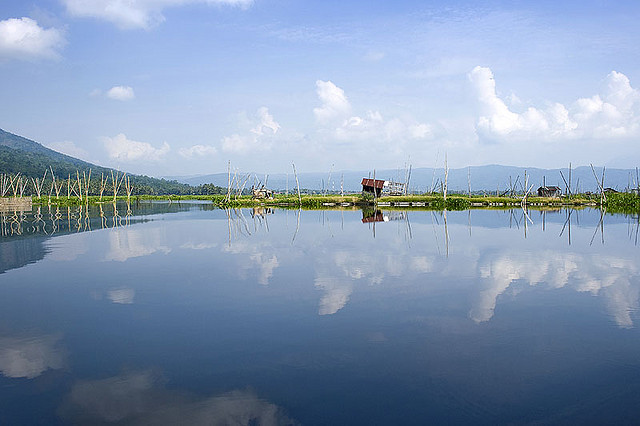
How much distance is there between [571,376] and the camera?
7.14m

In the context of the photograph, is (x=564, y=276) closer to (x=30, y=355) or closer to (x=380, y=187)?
(x=30, y=355)

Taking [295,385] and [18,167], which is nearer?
[295,385]

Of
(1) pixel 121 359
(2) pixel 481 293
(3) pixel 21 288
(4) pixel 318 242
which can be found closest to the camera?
(1) pixel 121 359

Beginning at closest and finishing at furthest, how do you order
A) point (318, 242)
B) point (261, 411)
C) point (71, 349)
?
point (261, 411)
point (71, 349)
point (318, 242)

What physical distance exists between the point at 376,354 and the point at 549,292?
23.0 feet

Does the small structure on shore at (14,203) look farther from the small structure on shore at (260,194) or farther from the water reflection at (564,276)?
the water reflection at (564,276)

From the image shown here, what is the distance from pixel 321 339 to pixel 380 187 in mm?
55449

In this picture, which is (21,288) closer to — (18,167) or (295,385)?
(295,385)

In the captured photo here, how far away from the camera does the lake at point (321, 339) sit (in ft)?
20.5

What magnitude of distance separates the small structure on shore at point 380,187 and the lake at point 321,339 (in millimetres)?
44549

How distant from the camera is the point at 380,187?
6331 cm

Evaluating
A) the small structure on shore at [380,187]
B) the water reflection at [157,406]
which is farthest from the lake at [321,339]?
the small structure on shore at [380,187]

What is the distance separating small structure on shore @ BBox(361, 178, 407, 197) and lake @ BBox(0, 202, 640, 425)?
146 ft

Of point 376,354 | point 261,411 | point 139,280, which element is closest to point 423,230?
point 139,280
